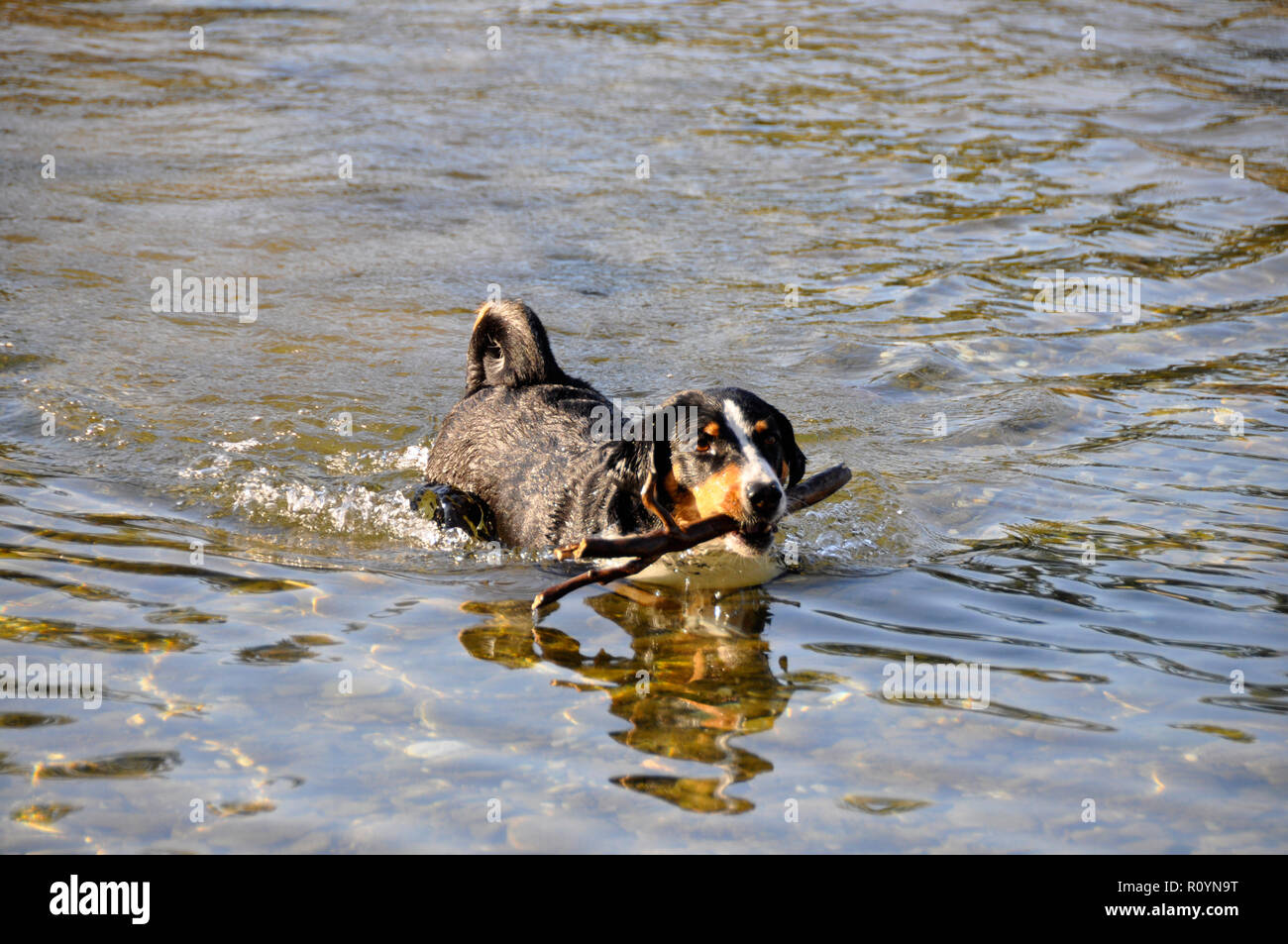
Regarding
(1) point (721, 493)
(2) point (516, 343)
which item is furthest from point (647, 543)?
(2) point (516, 343)

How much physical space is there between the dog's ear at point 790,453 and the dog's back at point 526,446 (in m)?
0.67

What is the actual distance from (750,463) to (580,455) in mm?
1184

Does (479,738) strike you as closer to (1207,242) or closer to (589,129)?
(1207,242)

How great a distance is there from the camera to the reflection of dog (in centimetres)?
514

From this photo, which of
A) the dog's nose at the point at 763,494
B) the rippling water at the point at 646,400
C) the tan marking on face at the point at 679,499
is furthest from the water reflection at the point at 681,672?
the dog's nose at the point at 763,494

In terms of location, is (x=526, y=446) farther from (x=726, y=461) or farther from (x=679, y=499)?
(x=726, y=461)

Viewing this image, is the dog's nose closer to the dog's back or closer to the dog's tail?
the dog's back

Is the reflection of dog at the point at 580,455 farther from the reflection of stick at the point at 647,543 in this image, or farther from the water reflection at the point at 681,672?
the water reflection at the point at 681,672

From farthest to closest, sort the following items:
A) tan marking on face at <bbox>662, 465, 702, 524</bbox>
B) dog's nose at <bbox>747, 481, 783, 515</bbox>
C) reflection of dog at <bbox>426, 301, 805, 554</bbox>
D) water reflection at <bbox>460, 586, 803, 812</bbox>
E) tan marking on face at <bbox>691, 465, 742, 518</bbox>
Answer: tan marking on face at <bbox>662, 465, 702, 524</bbox> < reflection of dog at <bbox>426, 301, 805, 554</bbox> < tan marking on face at <bbox>691, 465, 742, 518</bbox> < dog's nose at <bbox>747, 481, 783, 515</bbox> < water reflection at <bbox>460, 586, 803, 812</bbox>

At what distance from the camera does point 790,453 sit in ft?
17.9

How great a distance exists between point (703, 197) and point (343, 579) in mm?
7457

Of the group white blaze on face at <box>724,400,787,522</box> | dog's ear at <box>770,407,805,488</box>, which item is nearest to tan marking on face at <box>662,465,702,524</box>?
white blaze on face at <box>724,400,787,522</box>

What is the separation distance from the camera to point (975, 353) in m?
8.82

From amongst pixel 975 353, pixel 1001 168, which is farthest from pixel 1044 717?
pixel 1001 168
